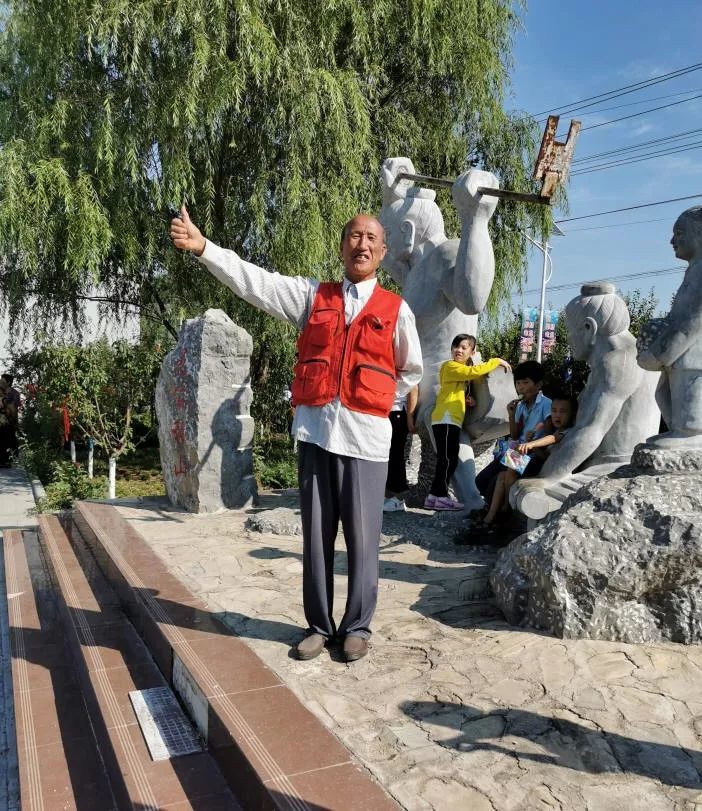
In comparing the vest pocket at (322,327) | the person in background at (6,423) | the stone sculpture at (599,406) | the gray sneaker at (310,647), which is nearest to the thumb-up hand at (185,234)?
the vest pocket at (322,327)

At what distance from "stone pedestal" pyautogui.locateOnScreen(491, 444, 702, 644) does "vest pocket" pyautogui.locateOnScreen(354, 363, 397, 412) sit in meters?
0.88

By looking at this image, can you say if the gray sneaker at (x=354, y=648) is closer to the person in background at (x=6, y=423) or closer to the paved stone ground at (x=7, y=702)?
the paved stone ground at (x=7, y=702)

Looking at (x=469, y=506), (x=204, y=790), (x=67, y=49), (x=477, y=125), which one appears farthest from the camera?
(x=477, y=125)

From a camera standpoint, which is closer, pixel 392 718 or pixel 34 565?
pixel 392 718

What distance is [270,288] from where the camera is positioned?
2.62m

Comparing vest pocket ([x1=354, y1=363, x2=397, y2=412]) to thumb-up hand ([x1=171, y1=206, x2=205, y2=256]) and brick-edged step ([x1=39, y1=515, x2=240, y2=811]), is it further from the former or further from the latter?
brick-edged step ([x1=39, y1=515, x2=240, y2=811])

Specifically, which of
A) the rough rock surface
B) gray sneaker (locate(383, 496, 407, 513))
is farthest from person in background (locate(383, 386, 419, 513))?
the rough rock surface

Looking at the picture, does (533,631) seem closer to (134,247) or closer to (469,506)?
(469,506)

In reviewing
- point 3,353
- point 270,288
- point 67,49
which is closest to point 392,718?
point 270,288

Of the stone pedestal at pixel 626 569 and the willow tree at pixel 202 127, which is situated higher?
the willow tree at pixel 202 127

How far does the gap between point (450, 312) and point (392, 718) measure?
131 inches

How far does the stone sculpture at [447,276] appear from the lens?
4.60m

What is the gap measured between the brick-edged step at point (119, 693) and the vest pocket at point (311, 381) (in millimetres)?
1206

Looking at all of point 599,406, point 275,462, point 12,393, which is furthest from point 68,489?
point 599,406
